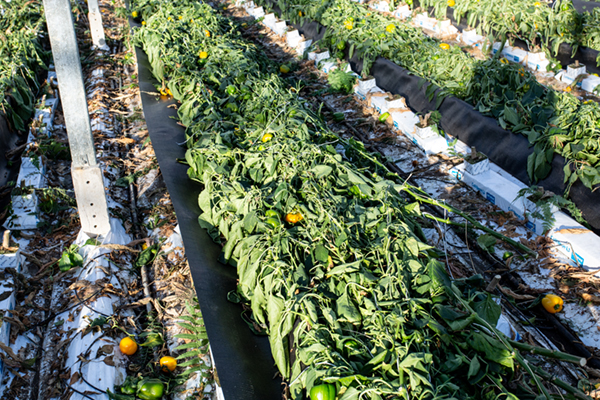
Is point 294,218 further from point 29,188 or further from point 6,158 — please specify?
point 6,158

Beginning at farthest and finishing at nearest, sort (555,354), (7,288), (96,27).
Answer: (96,27)
(7,288)
(555,354)

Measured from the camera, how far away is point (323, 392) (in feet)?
6.27

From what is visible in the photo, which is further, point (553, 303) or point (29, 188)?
point (29, 188)

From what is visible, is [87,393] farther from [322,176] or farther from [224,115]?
[224,115]

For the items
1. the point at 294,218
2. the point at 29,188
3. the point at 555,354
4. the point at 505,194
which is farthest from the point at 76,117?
the point at 505,194

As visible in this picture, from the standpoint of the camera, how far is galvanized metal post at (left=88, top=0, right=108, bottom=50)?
763cm

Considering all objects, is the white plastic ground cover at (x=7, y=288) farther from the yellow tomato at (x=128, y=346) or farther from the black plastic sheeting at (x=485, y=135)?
the black plastic sheeting at (x=485, y=135)

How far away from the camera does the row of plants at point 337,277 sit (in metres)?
1.96

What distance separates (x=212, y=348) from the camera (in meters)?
2.50

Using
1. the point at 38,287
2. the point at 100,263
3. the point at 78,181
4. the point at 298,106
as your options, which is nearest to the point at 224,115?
the point at 298,106

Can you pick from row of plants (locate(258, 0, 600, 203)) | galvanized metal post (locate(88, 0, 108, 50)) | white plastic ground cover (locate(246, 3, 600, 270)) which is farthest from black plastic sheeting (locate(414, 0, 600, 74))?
galvanized metal post (locate(88, 0, 108, 50))

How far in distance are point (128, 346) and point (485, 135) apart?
4015mm

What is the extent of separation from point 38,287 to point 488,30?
24.2 ft

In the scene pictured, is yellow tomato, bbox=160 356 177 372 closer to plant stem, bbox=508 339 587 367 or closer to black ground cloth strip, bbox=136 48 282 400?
black ground cloth strip, bbox=136 48 282 400
